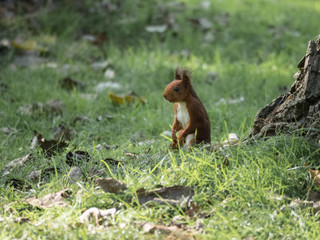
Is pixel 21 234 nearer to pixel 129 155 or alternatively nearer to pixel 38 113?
pixel 129 155

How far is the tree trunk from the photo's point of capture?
2996 mm

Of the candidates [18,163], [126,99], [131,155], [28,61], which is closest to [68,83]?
[126,99]

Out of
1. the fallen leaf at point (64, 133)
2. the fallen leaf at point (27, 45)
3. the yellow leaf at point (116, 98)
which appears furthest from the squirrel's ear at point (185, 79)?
the fallen leaf at point (27, 45)

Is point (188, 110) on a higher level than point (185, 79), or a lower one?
lower

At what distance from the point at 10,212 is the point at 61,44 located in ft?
14.5

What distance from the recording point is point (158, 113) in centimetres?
484

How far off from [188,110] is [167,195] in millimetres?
659

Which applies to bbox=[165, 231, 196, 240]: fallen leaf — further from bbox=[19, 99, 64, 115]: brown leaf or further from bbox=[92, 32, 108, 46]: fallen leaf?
bbox=[92, 32, 108, 46]: fallen leaf

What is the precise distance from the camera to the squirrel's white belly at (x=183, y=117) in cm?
313

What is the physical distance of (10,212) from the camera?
8.88ft

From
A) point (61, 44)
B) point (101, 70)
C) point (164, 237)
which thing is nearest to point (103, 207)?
point (164, 237)

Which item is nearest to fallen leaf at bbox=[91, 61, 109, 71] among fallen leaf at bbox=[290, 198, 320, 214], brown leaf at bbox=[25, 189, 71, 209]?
brown leaf at bbox=[25, 189, 71, 209]

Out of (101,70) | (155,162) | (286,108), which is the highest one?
(286,108)

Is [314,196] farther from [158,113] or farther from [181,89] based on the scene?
[158,113]
